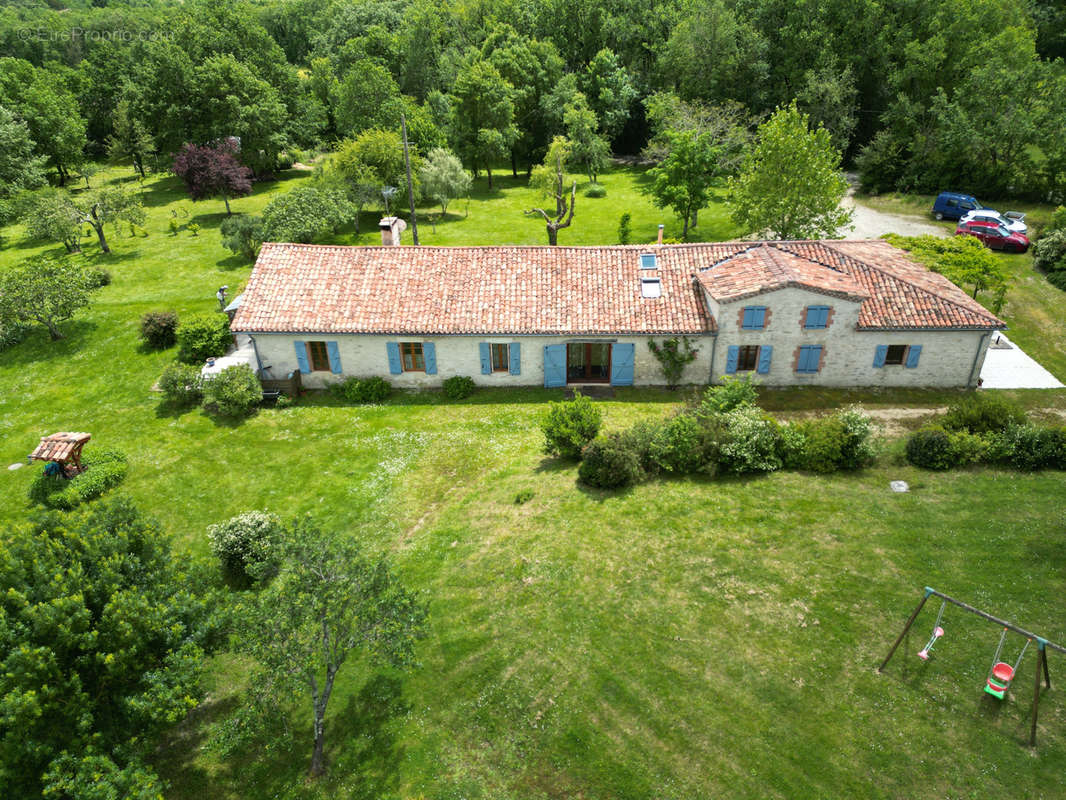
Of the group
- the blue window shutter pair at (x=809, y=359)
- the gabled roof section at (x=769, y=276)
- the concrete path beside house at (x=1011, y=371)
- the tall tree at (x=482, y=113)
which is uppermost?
the tall tree at (x=482, y=113)

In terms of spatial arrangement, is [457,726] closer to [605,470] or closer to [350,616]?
[350,616]

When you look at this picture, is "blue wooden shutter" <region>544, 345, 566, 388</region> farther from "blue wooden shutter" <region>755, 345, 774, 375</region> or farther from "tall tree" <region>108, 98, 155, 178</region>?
"tall tree" <region>108, 98, 155, 178</region>

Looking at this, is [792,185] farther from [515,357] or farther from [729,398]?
[515,357]

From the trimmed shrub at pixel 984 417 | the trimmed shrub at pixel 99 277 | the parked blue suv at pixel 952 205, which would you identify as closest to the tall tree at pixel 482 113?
the trimmed shrub at pixel 99 277

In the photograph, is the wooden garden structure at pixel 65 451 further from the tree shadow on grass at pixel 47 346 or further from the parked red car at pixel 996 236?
the parked red car at pixel 996 236

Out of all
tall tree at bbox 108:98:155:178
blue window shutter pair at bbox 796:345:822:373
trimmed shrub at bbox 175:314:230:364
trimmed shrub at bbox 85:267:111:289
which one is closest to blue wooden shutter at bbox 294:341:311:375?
trimmed shrub at bbox 175:314:230:364

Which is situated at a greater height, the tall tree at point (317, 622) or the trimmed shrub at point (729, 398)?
the tall tree at point (317, 622)

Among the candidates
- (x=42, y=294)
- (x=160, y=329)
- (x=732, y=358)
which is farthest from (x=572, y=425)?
(x=42, y=294)
